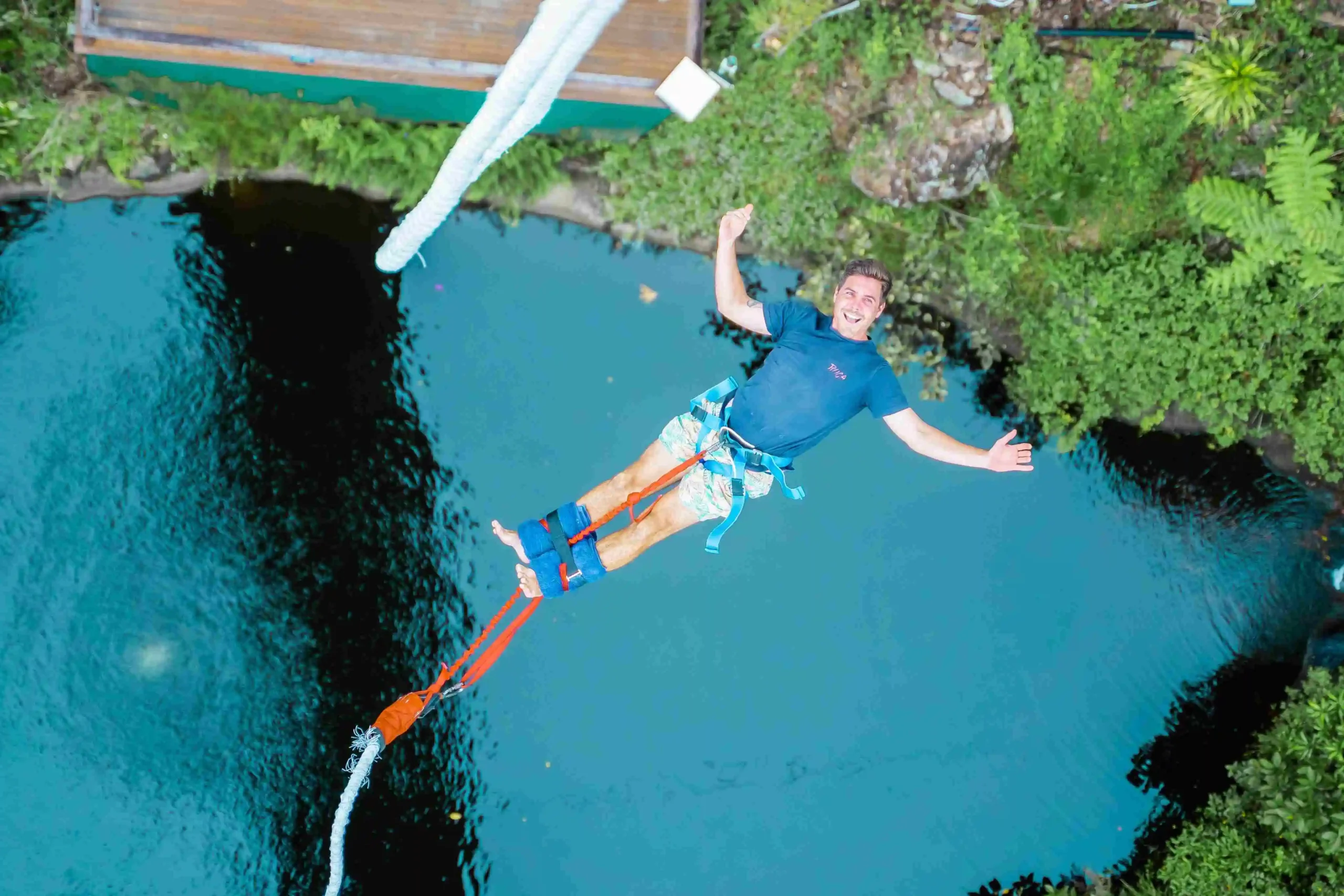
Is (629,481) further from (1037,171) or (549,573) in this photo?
(1037,171)

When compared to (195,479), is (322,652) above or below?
below

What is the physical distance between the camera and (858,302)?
4840 mm

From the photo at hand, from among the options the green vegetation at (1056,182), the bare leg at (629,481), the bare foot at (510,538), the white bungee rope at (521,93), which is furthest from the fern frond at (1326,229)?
the bare foot at (510,538)

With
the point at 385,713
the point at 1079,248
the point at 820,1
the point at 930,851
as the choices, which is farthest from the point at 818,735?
the point at 820,1

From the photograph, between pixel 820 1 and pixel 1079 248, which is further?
pixel 1079 248

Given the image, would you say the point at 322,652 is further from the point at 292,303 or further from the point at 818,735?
the point at 818,735

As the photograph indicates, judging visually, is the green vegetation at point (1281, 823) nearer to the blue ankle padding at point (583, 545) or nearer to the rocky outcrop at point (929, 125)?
the rocky outcrop at point (929, 125)

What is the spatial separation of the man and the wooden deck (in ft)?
6.24

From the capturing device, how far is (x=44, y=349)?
20.8 ft

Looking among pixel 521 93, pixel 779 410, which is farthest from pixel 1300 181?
pixel 521 93

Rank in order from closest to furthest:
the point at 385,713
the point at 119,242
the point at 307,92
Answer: the point at 385,713 < the point at 307,92 < the point at 119,242

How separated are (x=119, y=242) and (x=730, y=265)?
4.69 m

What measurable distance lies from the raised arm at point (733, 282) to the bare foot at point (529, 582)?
6.26 feet

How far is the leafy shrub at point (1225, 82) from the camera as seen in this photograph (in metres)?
6.13
